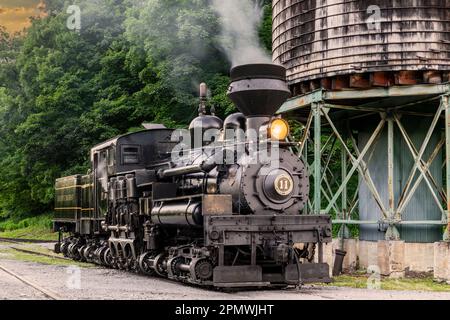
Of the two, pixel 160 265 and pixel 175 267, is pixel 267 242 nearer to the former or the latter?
pixel 175 267

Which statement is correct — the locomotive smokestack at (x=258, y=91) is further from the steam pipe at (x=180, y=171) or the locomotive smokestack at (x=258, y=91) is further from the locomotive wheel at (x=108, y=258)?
the locomotive wheel at (x=108, y=258)

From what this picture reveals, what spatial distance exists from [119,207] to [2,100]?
99.9 ft

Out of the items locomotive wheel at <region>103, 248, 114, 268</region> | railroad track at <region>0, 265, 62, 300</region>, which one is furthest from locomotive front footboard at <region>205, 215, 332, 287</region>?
locomotive wheel at <region>103, 248, 114, 268</region>

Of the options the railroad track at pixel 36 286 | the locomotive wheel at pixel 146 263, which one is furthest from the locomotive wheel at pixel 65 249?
the locomotive wheel at pixel 146 263

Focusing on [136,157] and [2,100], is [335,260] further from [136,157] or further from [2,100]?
[2,100]

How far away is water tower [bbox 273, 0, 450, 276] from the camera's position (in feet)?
51.9

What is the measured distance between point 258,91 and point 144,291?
3659 mm

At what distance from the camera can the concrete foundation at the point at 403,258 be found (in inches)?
597

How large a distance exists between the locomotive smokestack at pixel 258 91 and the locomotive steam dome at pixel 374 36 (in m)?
4.45

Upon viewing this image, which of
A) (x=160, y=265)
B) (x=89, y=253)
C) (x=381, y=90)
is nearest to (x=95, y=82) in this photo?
(x=89, y=253)

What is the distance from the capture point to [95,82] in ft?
117

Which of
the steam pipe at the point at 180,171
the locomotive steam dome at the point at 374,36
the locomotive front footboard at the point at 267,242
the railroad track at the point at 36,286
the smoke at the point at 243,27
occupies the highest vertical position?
the smoke at the point at 243,27

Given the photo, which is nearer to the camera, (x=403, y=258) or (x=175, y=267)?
(x=175, y=267)

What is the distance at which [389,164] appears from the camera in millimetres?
16938
